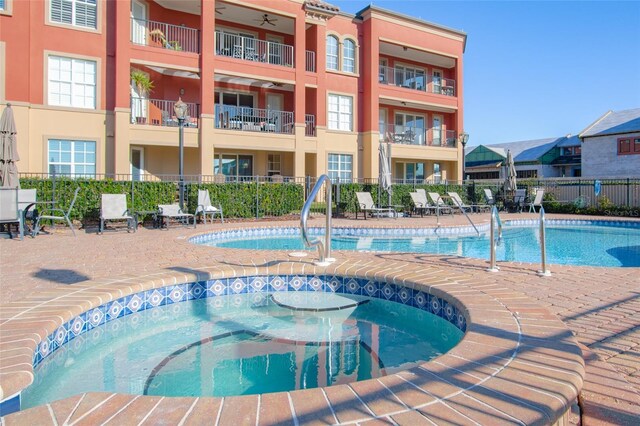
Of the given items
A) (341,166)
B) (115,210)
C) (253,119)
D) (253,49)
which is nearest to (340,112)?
(341,166)

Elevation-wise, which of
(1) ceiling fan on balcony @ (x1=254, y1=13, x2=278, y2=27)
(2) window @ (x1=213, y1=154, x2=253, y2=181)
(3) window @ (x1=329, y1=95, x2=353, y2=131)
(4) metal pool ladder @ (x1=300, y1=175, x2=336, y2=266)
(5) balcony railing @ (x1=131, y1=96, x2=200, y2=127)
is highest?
(1) ceiling fan on balcony @ (x1=254, y1=13, x2=278, y2=27)

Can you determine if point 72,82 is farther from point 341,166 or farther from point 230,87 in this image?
point 341,166

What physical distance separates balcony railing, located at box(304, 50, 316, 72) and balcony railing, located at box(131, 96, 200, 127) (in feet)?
18.8

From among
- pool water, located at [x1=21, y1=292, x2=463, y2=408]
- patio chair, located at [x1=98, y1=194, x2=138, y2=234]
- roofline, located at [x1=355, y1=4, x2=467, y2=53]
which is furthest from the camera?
roofline, located at [x1=355, y1=4, x2=467, y2=53]

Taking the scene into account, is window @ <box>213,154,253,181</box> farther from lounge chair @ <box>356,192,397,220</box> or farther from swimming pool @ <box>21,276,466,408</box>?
swimming pool @ <box>21,276,466,408</box>

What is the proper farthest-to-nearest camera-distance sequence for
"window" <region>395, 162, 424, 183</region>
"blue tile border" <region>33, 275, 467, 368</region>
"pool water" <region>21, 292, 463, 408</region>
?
"window" <region>395, 162, 424, 183</region>, "blue tile border" <region>33, 275, 467, 368</region>, "pool water" <region>21, 292, 463, 408</region>

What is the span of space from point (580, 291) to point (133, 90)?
56.6ft

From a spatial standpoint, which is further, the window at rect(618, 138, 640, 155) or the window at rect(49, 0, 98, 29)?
the window at rect(618, 138, 640, 155)

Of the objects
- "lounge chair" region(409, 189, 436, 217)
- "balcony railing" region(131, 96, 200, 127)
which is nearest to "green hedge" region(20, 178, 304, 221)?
"lounge chair" region(409, 189, 436, 217)

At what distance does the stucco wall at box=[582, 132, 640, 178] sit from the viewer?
1267 inches

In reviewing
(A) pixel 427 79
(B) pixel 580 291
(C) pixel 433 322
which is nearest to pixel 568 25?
(A) pixel 427 79

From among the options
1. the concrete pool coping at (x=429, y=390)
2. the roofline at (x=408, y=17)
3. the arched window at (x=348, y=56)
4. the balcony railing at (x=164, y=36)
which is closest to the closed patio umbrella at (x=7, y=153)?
the balcony railing at (x=164, y=36)

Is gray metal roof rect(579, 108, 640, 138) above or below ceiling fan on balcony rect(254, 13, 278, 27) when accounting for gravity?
below

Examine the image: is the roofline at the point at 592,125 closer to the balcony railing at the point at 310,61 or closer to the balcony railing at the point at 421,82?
the balcony railing at the point at 421,82
